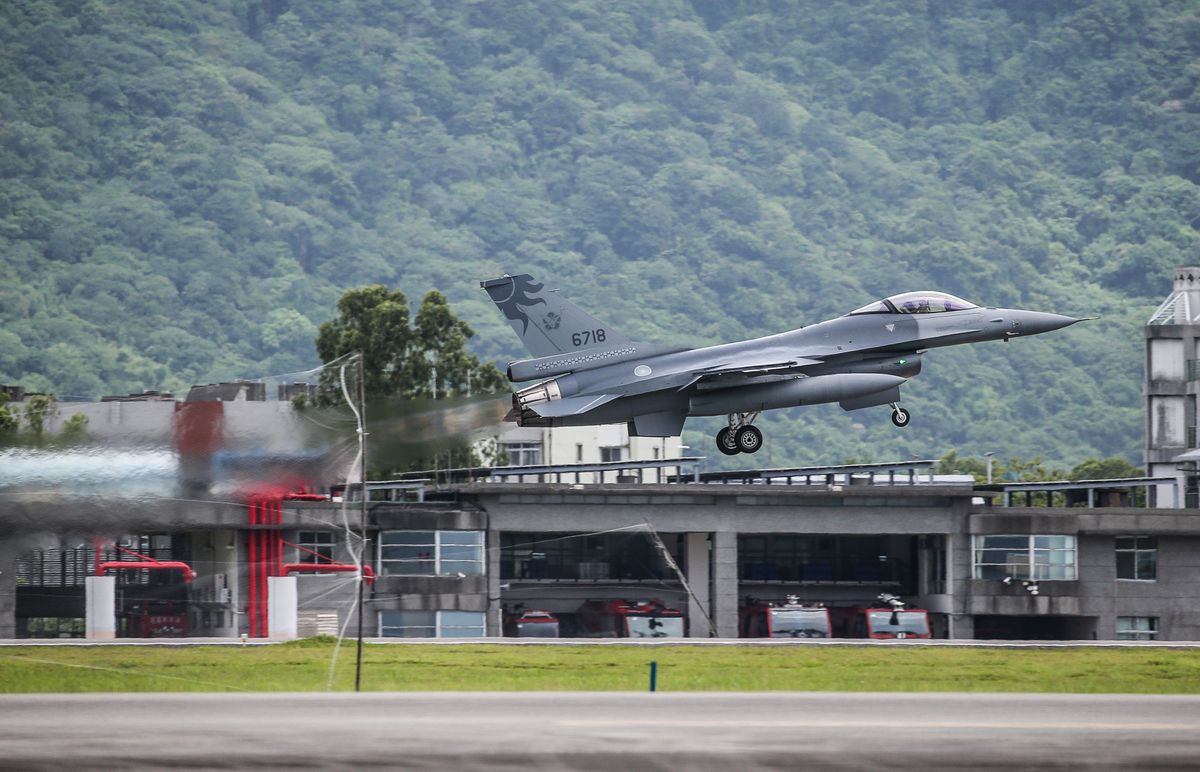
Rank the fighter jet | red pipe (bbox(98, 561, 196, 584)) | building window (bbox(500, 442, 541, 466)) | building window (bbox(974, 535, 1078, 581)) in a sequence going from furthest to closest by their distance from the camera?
building window (bbox(500, 442, 541, 466)) → building window (bbox(974, 535, 1078, 581)) → red pipe (bbox(98, 561, 196, 584)) → the fighter jet

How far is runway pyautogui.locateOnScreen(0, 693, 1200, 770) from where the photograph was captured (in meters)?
24.0

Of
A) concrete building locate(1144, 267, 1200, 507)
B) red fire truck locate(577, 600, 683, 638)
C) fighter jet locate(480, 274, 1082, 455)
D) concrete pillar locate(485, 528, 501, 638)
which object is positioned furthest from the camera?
concrete building locate(1144, 267, 1200, 507)

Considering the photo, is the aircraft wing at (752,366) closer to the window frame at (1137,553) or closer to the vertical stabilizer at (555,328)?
the vertical stabilizer at (555,328)

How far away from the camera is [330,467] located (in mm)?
38156

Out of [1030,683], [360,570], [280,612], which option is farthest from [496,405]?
[1030,683]

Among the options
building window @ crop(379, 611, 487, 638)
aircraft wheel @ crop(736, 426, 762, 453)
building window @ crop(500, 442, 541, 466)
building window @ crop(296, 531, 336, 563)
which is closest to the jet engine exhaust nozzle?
aircraft wheel @ crop(736, 426, 762, 453)

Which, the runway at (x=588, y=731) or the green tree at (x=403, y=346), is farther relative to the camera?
the green tree at (x=403, y=346)

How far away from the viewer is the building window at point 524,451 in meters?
132

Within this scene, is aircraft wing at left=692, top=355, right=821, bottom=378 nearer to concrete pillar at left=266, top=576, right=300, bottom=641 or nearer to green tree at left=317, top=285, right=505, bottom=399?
concrete pillar at left=266, top=576, right=300, bottom=641

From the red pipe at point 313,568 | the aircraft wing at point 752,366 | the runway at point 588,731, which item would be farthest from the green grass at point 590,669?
the aircraft wing at point 752,366

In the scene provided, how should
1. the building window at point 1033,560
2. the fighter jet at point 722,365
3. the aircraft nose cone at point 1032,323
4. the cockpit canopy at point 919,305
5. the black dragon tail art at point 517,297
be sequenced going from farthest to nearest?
the building window at point 1033,560 → the aircraft nose cone at point 1032,323 → the cockpit canopy at point 919,305 → the black dragon tail art at point 517,297 → the fighter jet at point 722,365

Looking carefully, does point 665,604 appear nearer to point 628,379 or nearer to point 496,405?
point 496,405

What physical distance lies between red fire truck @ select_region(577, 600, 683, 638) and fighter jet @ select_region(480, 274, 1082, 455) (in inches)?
1033

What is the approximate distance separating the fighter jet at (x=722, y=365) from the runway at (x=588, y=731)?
12177 millimetres
